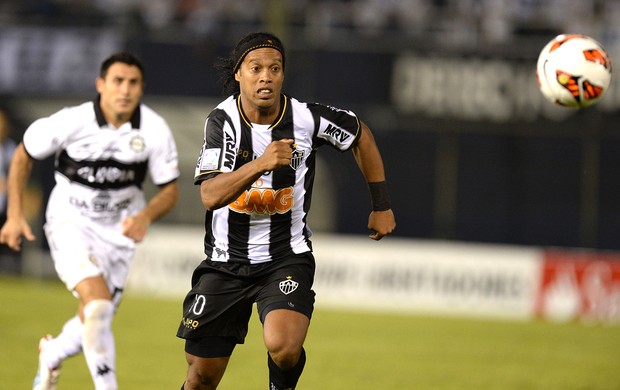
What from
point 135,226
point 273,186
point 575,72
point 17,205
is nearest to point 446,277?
point 575,72

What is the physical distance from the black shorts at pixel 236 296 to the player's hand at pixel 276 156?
3.13 ft

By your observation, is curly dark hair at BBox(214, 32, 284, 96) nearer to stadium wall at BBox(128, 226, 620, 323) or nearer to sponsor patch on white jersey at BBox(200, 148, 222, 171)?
sponsor patch on white jersey at BBox(200, 148, 222, 171)

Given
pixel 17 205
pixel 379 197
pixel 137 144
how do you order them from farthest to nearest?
pixel 137 144 < pixel 17 205 < pixel 379 197

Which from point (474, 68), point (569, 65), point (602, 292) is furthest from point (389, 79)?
point (569, 65)

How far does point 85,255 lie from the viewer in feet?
23.6

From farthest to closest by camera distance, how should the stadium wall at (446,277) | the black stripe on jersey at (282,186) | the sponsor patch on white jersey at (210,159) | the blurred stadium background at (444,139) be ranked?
the blurred stadium background at (444,139) < the stadium wall at (446,277) < the black stripe on jersey at (282,186) < the sponsor patch on white jersey at (210,159)

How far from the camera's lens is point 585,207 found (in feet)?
52.2

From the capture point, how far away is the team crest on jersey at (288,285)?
6164 millimetres

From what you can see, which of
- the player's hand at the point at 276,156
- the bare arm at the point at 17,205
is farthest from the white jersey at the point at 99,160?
the player's hand at the point at 276,156

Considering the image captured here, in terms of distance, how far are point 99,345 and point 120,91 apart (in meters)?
1.73

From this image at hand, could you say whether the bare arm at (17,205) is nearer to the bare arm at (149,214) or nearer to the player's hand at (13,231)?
the player's hand at (13,231)

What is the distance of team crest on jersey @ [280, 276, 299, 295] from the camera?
6.16 meters

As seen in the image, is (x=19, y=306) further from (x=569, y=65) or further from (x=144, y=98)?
(x=569, y=65)

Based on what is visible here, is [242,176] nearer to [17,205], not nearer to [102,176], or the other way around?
[102,176]
